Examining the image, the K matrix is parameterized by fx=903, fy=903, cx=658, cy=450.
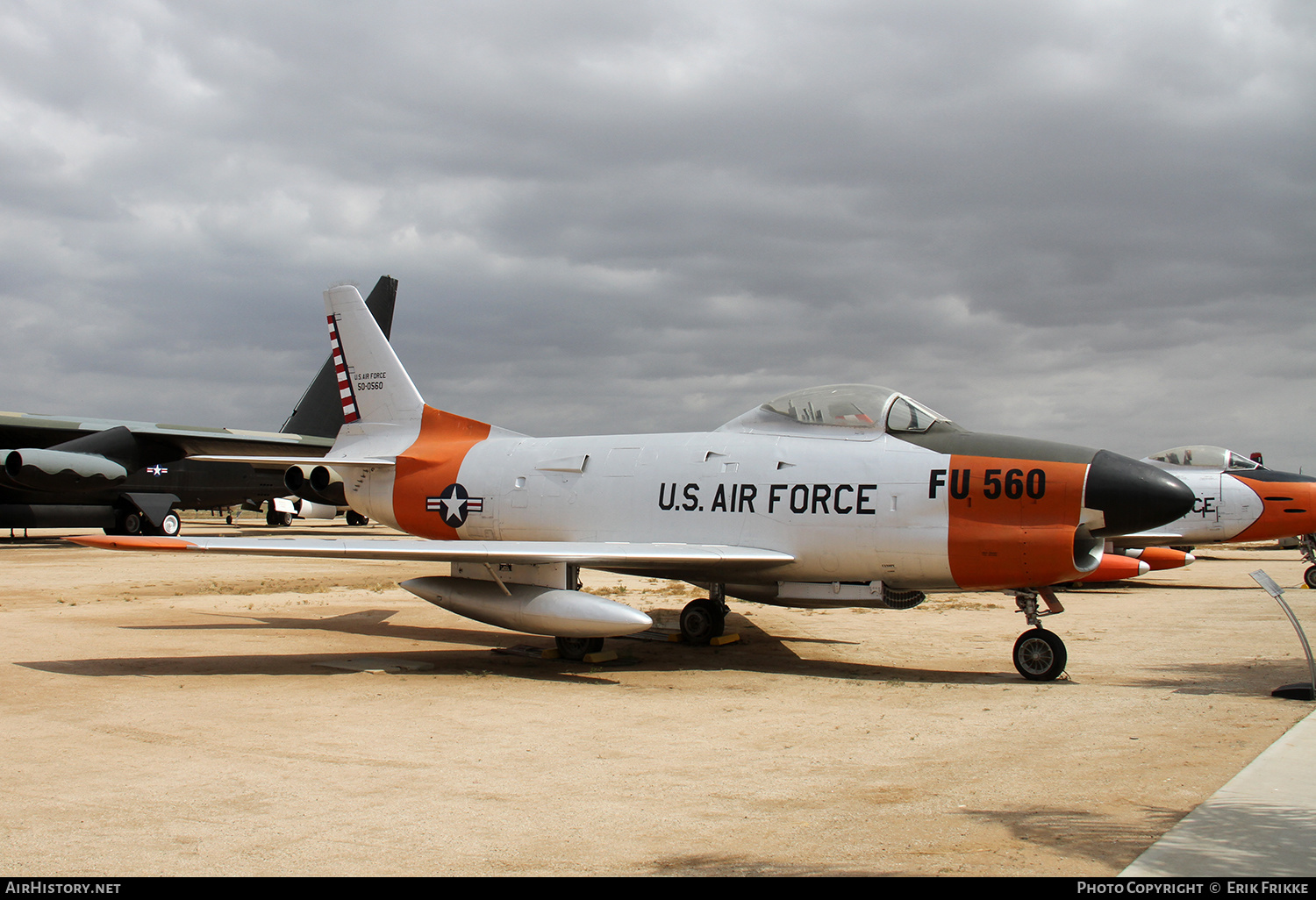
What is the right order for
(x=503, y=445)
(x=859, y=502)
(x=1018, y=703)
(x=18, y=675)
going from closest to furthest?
(x=1018, y=703) < (x=18, y=675) < (x=859, y=502) < (x=503, y=445)

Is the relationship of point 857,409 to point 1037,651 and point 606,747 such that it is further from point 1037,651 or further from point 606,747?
point 606,747

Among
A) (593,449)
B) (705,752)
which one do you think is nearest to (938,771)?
(705,752)

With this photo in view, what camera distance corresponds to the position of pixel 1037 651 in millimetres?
8820

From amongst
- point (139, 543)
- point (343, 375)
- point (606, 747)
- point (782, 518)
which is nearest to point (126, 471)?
point (343, 375)

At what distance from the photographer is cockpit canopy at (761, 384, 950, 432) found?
9.56m

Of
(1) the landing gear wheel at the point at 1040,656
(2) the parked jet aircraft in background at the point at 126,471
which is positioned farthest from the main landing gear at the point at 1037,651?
(2) the parked jet aircraft in background at the point at 126,471

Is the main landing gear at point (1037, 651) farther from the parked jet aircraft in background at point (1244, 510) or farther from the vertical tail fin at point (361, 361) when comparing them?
the parked jet aircraft in background at point (1244, 510)

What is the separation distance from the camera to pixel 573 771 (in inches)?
218

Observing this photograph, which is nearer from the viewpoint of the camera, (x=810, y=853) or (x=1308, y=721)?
(x=810, y=853)

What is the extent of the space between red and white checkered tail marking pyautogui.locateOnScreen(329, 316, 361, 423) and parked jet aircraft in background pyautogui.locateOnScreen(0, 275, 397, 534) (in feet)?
36.5

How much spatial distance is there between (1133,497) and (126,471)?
90.6 ft

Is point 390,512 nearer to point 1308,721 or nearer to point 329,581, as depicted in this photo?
point 329,581

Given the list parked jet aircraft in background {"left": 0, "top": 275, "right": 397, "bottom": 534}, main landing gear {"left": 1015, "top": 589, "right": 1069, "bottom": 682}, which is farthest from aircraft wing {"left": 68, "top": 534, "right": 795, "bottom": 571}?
parked jet aircraft in background {"left": 0, "top": 275, "right": 397, "bottom": 534}

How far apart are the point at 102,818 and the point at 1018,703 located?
663cm
